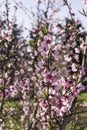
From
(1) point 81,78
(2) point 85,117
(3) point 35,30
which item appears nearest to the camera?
(1) point 81,78

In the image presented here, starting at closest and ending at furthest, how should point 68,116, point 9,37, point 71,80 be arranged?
point 68,116
point 71,80
point 9,37

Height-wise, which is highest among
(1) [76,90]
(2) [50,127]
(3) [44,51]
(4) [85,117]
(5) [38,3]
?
(5) [38,3]

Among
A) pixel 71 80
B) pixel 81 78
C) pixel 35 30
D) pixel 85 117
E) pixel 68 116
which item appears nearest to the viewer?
pixel 68 116

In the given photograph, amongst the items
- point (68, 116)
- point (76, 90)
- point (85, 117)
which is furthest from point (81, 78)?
point (85, 117)

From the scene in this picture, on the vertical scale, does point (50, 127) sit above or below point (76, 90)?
below

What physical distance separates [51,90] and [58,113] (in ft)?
0.84

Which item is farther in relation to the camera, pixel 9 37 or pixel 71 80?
pixel 9 37

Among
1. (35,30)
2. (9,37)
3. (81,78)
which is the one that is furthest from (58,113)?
(35,30)

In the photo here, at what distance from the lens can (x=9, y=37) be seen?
22.4ft

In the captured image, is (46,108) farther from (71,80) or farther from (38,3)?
(38,3)

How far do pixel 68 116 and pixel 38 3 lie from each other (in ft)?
19.1

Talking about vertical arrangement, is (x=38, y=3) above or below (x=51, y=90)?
above

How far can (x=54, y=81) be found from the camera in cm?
324

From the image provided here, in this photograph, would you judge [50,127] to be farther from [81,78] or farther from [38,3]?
[38,3]
